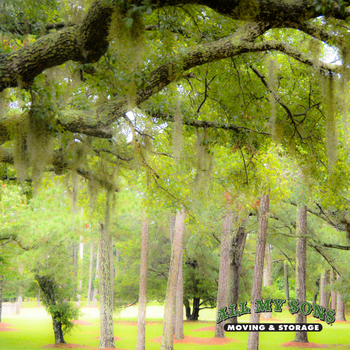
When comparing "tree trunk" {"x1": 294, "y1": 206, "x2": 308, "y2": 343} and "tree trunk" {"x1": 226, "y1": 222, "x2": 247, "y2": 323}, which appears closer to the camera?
"tree trunk" {"x1": 294, "y1": 206, "x2": 308, "y2": 343}

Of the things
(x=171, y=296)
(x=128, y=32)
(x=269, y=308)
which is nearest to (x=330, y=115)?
(x=128, y=32)

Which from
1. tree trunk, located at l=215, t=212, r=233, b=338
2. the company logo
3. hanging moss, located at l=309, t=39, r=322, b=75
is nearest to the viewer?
hanging moss, located at l=309, t=39, r=322, b=75

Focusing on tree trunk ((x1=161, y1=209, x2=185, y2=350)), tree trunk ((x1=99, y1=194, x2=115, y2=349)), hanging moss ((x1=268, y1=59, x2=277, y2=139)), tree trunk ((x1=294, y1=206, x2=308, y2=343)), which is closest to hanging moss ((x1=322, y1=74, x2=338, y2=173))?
hanging moss ((x1=268, y1=59, x2=277, y2=139))

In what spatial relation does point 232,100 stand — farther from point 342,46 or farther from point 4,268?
point 4,268

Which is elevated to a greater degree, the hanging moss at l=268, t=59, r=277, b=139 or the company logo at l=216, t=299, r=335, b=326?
the hanging moss at l=268, t=59, r=277, b=139

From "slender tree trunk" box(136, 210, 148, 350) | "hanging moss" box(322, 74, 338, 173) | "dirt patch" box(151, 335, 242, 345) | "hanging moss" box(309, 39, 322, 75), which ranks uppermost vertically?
"hanging moss" box(309, 39, 322, 75)

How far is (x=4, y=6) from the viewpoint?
4543mm

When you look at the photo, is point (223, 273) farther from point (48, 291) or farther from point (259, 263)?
point (48, 291)

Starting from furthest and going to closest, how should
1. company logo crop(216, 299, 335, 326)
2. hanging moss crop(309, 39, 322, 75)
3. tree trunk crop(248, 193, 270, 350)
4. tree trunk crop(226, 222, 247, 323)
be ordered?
1. tree trunk crop(226, 222, 247, 323)
2. company logo crop(216, 299, 335, 326)
3. tree trunk crop(248, 193, 270, 350)
4. hanging moss crop(309, 39, 322, 75)

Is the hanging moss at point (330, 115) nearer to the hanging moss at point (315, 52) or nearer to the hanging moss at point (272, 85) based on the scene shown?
the hanging moss at point (315, 52)

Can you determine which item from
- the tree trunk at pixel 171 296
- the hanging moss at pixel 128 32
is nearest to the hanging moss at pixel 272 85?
the hanging moss at pixel 128 32

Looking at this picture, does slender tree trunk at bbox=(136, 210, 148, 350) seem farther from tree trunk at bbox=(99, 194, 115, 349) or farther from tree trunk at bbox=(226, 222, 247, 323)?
tree trunk at bbox=(226, 222, 247, 323)

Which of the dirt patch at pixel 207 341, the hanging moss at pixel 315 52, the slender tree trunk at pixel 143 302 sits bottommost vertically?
the dirt patch at pixel 207 341

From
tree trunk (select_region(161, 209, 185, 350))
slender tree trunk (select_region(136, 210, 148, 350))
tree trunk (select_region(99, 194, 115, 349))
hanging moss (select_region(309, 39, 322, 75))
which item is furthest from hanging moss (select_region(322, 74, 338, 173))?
slender tree trunk (select_region(136, 210, 148, 350))
